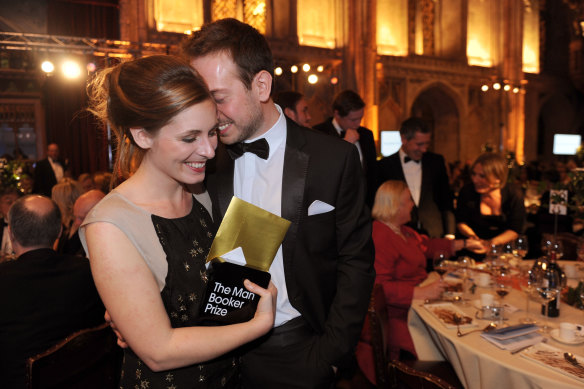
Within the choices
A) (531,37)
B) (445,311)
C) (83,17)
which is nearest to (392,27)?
(531,37)

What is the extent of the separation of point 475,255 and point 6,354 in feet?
11.9

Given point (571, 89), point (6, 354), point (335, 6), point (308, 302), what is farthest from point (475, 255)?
point (571, 89)

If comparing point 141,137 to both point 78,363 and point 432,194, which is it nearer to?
point 78,363

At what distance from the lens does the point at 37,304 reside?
2205 mm

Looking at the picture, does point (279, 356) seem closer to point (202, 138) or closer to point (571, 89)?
point (202, 138)

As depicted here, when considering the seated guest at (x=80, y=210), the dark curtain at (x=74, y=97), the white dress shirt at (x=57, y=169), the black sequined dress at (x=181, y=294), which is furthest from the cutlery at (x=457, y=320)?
the dark curtain at (x=74, y=97)

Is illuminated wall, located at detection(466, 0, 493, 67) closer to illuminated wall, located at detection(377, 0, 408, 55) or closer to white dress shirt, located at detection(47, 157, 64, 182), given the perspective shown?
illuminated wall, located at detection(377, 0, 408, 55)

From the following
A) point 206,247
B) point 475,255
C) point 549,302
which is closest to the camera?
point 206,247

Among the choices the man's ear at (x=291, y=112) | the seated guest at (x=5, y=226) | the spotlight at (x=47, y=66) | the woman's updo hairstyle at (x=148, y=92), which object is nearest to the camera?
the woman's updo hairstyle at (x=148, y=92)

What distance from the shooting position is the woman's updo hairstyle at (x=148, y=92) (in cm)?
130

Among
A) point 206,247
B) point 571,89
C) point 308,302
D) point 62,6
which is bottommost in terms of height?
point 308,302

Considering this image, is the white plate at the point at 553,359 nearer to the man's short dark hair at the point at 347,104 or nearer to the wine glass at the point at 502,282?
the wine glass at the point at 502,282

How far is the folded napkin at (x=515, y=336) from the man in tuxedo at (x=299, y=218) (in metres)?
1.02

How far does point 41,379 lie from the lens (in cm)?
179
